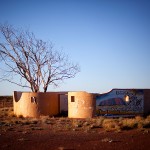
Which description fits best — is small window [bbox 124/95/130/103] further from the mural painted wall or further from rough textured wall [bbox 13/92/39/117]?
rough textured wall [bbox 13/92/39/117]

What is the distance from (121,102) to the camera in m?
21.4

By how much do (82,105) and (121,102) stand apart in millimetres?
3367

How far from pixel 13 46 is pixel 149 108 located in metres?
15.8

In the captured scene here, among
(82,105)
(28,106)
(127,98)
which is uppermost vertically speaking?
(127,98)

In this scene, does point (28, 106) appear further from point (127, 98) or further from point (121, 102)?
point (127, 98)

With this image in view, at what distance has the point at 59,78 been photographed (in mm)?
28766

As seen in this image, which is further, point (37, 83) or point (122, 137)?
point (37, 83)

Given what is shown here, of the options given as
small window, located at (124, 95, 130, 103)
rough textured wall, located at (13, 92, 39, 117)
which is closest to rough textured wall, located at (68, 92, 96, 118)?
small window, located at (124, 95, 130, 103)

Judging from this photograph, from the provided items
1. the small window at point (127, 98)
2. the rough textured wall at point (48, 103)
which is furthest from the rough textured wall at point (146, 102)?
the rough textured wall at point (48, 103)

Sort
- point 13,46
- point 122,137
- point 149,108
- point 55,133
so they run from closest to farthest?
point 122,137 → point 55,133 → point 149,108 → point 13,46

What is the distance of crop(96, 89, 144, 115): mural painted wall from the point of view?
68.9ft

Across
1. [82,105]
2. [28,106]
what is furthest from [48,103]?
[82,105]

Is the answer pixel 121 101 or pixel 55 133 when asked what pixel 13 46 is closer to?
pixel 121 101

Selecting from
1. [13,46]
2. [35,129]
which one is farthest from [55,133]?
[13,46]
